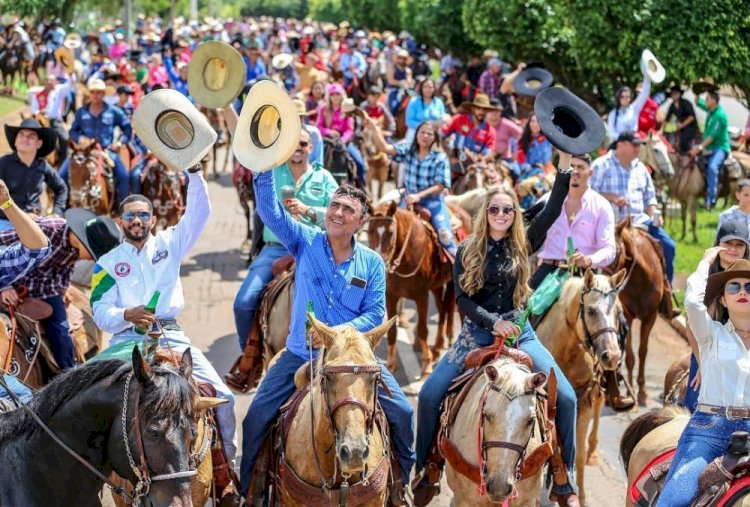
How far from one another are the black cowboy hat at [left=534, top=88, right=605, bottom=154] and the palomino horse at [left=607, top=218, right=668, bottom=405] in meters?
4.07

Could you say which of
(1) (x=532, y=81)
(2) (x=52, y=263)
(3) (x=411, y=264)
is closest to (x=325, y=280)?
(2) (x=52, y=263)

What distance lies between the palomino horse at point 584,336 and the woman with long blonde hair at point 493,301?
104cm

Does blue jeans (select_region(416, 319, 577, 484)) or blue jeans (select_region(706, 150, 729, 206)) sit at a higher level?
blue jeans (select_region(706, 150, 729, 206))

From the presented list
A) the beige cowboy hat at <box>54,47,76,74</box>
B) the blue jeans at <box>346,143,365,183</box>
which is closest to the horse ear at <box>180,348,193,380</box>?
the blue jeans at <box>346,143,365,183</box>

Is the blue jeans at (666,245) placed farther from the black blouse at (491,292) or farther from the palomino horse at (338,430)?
the palomino horse at (338,430)

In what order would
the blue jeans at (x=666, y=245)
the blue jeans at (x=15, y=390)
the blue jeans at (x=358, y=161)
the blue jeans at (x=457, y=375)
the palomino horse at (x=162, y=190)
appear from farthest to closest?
the blue jeans at (x=358, y=161) → the palomino horse at (x=162, y=190) → the blue jeans at (x=666, y=245) → the blue jeans at (x=457, y=375) → the blue jeans at (x=15, y=390)

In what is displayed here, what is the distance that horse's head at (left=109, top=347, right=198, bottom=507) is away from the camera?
5.41m

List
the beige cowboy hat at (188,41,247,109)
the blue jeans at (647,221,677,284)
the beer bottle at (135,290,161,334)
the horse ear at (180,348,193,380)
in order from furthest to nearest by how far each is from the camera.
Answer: the blue jeans at (647,221,677,284), the beige cowboy hat at (188,41,247,109), the beer bottle at (135,290,161,334), the horse ear at (180,348,193,380)

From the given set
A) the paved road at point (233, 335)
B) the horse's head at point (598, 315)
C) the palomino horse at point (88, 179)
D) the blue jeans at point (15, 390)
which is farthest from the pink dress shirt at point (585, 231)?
the palomino horse at point (88, 179)

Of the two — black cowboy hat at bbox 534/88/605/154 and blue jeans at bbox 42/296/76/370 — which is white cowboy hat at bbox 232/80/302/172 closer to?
black cowboy hat at bbox 534/88/605/154

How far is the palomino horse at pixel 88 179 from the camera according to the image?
17016 millimetres

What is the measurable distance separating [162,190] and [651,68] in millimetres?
7706

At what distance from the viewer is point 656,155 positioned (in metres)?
20.0

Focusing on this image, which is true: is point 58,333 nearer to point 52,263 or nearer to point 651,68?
point 52,263
